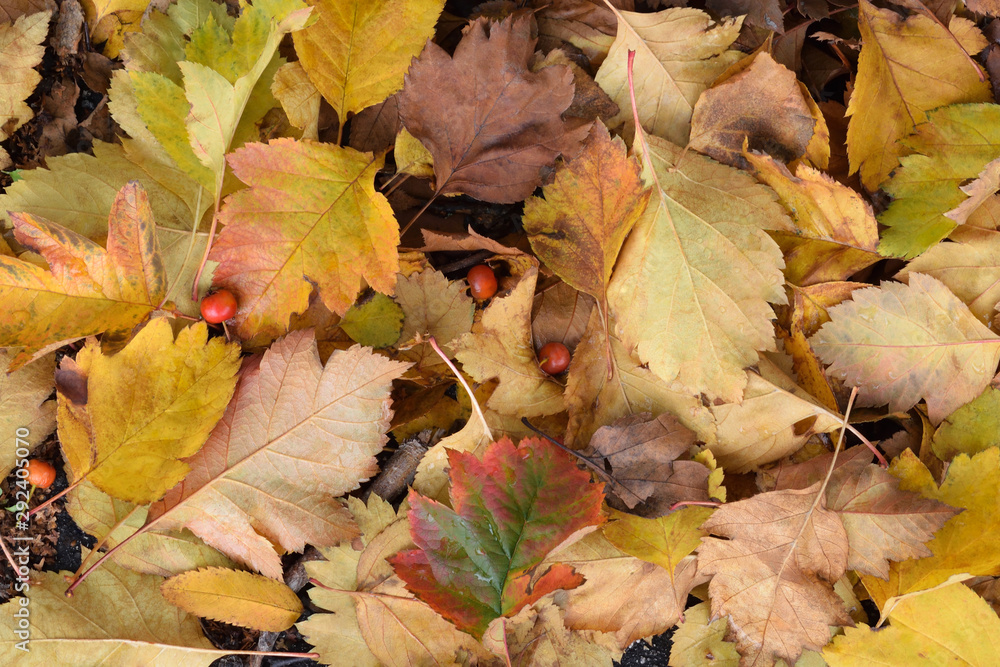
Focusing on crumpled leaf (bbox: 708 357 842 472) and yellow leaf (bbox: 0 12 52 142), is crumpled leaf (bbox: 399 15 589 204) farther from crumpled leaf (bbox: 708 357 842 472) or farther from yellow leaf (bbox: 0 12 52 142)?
yellow leaf (bbox: 0 12 52 142)

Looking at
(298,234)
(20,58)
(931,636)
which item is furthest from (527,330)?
(20,58)

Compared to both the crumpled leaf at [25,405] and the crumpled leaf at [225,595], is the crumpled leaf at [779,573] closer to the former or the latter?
the crumpled leaf at [225,595]

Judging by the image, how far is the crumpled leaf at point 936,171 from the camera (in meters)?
1.45

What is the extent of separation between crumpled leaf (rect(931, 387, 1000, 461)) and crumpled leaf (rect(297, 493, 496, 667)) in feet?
3.93

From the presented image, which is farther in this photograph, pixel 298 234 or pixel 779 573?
pixel 779 573

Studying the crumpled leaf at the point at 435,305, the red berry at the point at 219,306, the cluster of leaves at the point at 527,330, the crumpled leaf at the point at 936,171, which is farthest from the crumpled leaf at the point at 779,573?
the red berry at the point at 219,306

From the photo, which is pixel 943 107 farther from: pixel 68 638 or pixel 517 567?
pixel 68 638

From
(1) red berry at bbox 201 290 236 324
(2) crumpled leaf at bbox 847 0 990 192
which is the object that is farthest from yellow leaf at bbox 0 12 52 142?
(2) crumpled leaf at bbox 847 0 990 192

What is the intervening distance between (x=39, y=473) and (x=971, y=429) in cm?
222

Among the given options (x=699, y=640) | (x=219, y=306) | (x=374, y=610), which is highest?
(x=219, y=306)

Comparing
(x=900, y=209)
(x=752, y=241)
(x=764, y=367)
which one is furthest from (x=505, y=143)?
(x=900, y=209)

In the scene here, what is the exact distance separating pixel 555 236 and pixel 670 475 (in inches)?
23.8

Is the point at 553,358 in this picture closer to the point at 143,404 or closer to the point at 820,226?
the point at 820,226

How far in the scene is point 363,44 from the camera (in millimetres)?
1405
